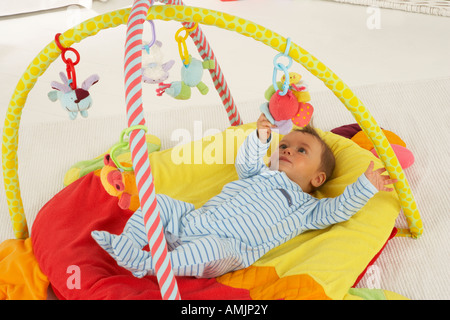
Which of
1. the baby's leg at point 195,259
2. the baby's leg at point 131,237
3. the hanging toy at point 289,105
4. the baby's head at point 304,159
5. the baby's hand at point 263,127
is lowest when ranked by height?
the baby's leg at point 195,259

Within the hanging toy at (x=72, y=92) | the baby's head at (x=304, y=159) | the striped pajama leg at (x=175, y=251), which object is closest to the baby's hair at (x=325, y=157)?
the baby's head at (x=304, y=159)

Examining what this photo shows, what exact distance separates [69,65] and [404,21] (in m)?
2.02

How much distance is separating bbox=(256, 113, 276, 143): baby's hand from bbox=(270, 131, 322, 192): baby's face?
0.14 metres

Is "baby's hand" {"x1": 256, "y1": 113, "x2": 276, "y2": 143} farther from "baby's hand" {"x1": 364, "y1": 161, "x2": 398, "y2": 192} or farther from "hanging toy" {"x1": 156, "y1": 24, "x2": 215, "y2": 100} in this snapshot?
"baby's hand" {"x1": 364, "y1": 161, "x2": 398, "y2": 192}

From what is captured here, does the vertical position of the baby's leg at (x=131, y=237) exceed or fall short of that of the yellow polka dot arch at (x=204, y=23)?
it falls short

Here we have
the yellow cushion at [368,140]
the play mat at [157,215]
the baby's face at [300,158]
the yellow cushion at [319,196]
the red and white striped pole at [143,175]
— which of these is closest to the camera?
the red and white striped pole at [143,175]

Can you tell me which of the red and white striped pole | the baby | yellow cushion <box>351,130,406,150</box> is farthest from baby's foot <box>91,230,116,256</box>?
yellow cushion <box>351,130,406,150</box>

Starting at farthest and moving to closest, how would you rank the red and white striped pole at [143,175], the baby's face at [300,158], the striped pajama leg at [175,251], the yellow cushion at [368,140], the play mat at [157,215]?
the yellow cushion at [368,140]
the baby's face at [300,158]
the striped pajama leg at [175,251]
the play mat at [157,215]
the red and white striped pole at [143,175]

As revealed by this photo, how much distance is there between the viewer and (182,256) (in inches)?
46.0

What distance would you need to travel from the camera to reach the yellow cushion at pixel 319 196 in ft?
4.09

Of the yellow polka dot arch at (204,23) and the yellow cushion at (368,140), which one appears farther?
the yellow cushion at (368,140)

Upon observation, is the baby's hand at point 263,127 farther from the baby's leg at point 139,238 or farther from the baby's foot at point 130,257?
the baby's foot at point 130,257
